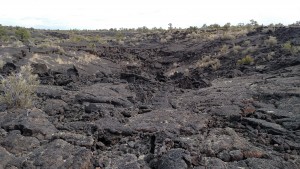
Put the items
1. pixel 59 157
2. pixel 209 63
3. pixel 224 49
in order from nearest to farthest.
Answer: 1. pixel 59 157
2. pixel 209 63
3. pixel 224 49

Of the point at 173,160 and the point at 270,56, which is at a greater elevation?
the point at 270,56

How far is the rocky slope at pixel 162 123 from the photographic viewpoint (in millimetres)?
7652

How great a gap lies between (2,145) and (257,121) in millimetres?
6450

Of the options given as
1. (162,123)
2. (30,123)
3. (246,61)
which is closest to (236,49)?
(246,61)

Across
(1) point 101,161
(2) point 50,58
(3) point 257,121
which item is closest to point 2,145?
(1) point 101,161

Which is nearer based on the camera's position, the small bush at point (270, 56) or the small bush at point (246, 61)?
the small bush at point (270, 56)

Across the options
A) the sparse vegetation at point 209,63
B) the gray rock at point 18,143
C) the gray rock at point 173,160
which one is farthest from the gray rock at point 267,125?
the sparse vegetation at point 209,63

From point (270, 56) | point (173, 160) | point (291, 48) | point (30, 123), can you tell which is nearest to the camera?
point (173, 160)

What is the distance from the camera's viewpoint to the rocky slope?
25.1 ft

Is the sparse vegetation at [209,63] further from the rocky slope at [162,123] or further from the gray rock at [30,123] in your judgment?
the gray rock at [30,123]

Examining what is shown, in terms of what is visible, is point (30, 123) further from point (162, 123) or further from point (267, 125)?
point (267, 125)

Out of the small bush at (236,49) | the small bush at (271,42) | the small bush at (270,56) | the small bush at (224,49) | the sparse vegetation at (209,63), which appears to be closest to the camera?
the small bush at (270,56)

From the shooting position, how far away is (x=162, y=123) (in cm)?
1006

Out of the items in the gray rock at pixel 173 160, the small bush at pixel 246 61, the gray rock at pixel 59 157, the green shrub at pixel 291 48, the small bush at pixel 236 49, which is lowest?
the gray rock at pixel 59 157
